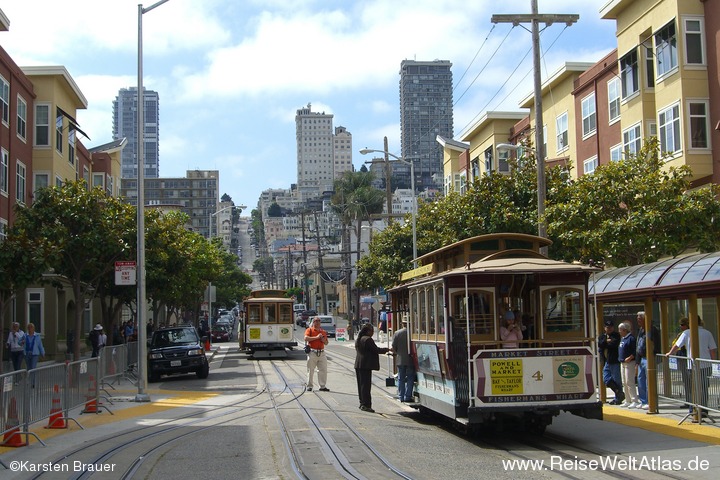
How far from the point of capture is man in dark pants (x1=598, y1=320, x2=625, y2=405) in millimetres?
17844

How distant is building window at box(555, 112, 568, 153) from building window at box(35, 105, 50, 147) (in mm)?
23483

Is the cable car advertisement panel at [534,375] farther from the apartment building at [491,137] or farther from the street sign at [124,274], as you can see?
the apartment building at [491,137]

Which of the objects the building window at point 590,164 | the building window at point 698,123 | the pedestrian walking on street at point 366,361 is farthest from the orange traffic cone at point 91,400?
the building window at point 590,164

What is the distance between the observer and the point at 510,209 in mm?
29172

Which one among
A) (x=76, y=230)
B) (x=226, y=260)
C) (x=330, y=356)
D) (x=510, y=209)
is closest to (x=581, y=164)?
(x=510, y=209)

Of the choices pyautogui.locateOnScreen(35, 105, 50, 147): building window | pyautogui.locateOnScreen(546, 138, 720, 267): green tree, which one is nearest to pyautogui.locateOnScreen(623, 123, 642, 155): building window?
pyautogui.locateOnScreen(546, 138, 720, 267): green tree

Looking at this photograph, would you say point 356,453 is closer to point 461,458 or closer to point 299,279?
point 461,458

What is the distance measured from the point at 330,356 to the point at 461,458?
30.3 m

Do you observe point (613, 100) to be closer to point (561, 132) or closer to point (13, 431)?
point (561, 132)

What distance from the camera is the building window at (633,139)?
3097 cm

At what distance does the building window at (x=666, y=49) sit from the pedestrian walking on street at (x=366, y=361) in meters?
16.5

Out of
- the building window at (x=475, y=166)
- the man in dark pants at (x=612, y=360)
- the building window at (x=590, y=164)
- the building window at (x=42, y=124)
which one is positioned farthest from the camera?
the building window at (x=475, y=166)

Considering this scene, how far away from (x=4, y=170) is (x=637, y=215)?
923 inches

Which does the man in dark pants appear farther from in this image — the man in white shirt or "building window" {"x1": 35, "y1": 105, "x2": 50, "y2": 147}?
"building window" {"x1": 35, "y1": 105, "x2": 50, "y2": 147}
